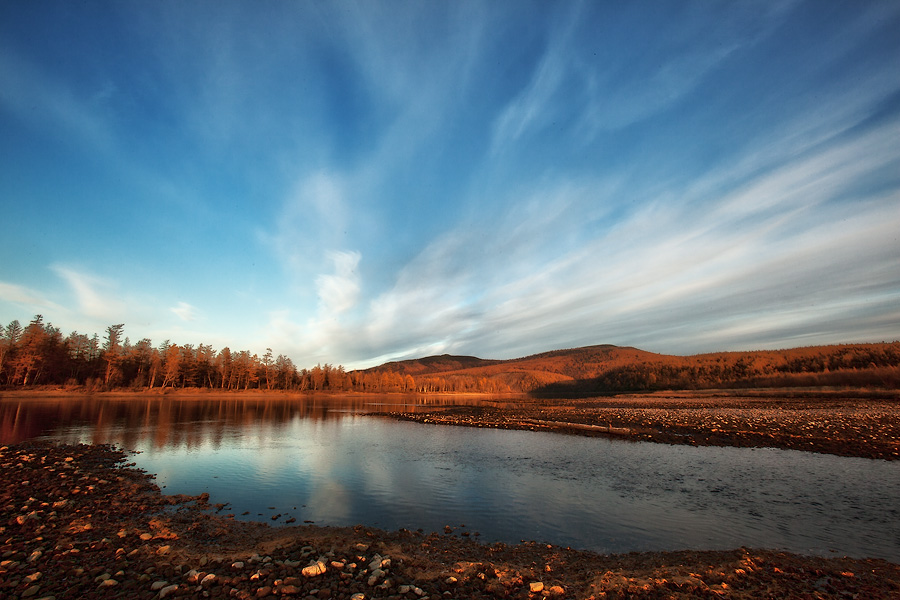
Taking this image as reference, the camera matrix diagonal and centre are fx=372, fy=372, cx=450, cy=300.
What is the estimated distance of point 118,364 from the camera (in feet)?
304

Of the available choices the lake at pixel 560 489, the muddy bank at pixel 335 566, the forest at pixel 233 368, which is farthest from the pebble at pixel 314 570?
the forest at pixel 233 368

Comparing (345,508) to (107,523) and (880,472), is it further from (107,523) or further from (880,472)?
(880,472)

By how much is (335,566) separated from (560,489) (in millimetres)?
11056

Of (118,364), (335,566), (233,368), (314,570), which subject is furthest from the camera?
(233,368)

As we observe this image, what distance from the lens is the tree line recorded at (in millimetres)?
76312

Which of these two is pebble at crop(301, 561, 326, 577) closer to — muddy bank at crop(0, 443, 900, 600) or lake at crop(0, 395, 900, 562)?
muddy bank at crop(0, 443, 900, 600)

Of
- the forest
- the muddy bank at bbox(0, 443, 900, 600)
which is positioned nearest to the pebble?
the muddy bank at bbox(0, 443, 900, 600)

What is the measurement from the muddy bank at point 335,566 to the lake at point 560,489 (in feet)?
4.57

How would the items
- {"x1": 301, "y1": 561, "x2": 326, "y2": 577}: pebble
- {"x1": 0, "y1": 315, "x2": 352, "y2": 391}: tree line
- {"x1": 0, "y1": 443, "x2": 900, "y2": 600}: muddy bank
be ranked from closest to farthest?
1. {"x1": 0, "y1": 443, "x2": 900, "y2": 600}: muddy bank
2. {"x1": 301, "y1": 561, "x2": 326, "y2": 577}: pebble
3. {"x1": 0, "y1": 315, "x2": 352, "y2": 391}: tree line

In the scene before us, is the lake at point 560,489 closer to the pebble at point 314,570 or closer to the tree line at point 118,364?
the pebble at point 314,570

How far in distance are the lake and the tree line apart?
70.2 m

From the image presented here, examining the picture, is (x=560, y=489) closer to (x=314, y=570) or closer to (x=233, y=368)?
(x=314, y=570)

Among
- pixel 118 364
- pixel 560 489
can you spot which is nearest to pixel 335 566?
pixel 560 489

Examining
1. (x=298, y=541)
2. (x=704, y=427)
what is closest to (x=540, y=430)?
(x=704, y=427)
